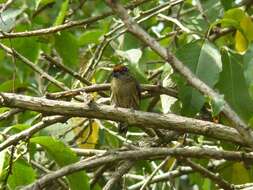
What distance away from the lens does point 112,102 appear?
3754mm

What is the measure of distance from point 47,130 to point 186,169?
1.03 meters

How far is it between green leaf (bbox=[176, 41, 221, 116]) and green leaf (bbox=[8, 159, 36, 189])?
2.37 feet

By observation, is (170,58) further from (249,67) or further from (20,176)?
(20,176)

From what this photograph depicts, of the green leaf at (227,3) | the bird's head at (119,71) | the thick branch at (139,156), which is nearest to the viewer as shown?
the thick branch at (139,156)

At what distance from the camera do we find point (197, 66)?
10.3 feet

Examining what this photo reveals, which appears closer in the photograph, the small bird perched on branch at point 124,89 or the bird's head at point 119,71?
the small bird perched on branch at point 124,89

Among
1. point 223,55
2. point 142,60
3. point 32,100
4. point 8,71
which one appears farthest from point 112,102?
point 8,71

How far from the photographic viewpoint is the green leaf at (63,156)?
9.98 ft

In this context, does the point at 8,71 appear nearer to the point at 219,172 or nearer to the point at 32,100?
the point at 219,172

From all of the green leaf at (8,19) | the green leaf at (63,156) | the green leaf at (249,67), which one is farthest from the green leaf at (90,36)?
the green leaf at (249,67)

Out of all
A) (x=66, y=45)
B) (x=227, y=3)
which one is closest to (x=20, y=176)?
(x=66, y=45)

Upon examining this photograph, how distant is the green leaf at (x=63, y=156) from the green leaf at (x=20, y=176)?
136 millimetres

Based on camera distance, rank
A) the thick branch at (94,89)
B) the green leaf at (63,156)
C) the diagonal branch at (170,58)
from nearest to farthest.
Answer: the diagonal branch at (170,58), the green leaf at (63,156), the thick branch at (94,89)

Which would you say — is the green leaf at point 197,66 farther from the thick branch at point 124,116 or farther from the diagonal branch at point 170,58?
the diagonal branch at point 170,58
